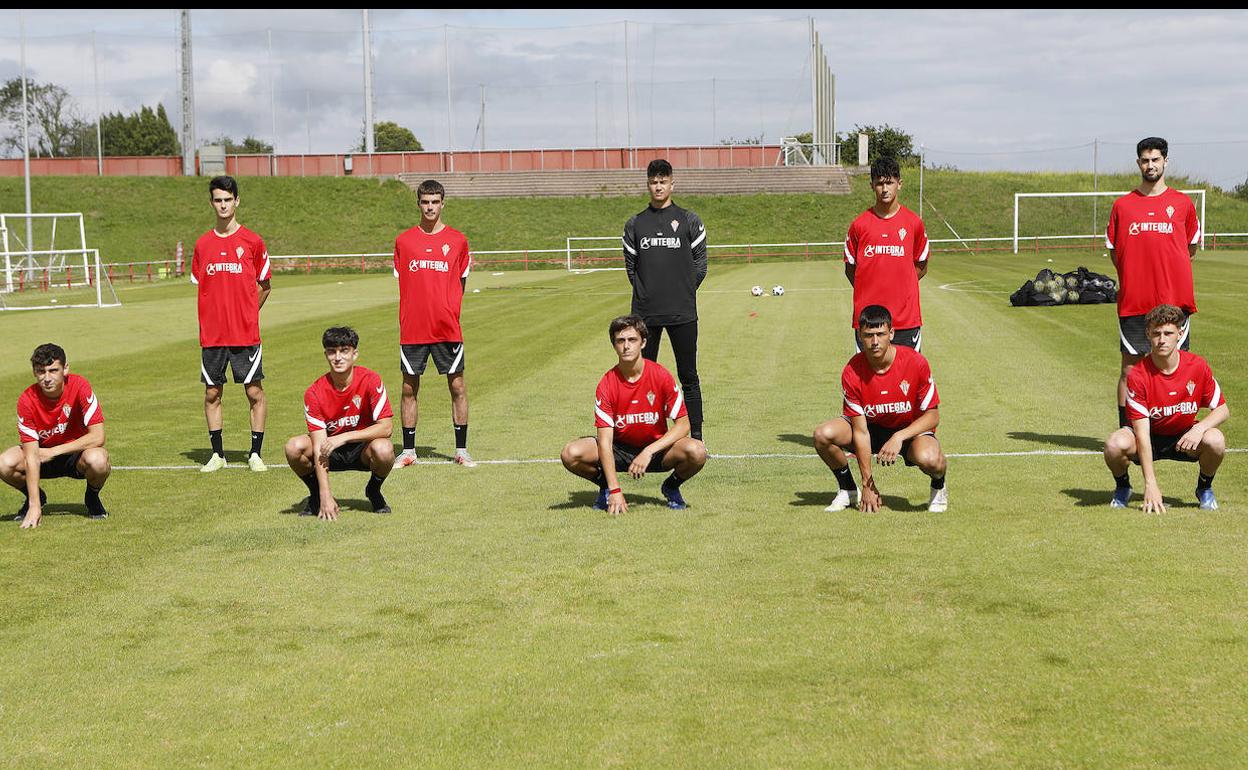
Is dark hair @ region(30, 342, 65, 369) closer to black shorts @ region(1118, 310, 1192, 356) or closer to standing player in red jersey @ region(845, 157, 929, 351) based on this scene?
standing player in red jersey @ region(845, 157, 929, 351)

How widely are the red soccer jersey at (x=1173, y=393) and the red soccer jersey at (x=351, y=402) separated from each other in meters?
4.66

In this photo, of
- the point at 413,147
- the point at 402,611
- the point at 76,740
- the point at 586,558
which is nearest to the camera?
the point at 76,740

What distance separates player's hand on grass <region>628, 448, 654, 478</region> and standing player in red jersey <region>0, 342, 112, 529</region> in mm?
3336

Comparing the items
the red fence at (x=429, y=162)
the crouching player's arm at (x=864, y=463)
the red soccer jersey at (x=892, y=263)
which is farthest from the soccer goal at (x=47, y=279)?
the crouching player's arm at (x=864, y=463)

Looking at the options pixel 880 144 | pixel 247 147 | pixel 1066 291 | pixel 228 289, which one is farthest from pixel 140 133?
pixel 228 289

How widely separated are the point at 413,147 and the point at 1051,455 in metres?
123

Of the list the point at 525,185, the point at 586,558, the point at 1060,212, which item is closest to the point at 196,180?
the point at 525,185

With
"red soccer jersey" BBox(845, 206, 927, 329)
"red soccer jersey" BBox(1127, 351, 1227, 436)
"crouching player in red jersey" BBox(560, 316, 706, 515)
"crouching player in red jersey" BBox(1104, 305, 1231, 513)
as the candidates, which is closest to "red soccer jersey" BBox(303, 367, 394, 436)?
"crouching player in red jersey" BBox(560, 316, 706, 515)

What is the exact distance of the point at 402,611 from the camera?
605cm

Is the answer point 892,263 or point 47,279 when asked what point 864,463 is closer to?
point 892,263

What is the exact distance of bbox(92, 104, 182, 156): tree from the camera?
97125mm

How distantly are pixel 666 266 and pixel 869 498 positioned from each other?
3.00 metres

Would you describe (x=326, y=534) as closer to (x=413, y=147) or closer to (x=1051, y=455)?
(x=1051, y=455)

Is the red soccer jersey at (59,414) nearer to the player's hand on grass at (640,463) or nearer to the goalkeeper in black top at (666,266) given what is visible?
the player's hand on grass at (640,463)
